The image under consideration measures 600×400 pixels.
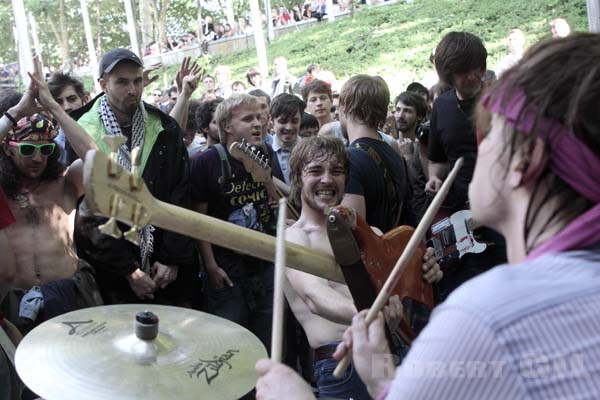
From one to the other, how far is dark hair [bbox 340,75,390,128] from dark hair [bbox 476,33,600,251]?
98.4 inches

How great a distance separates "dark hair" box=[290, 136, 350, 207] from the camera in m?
3.22

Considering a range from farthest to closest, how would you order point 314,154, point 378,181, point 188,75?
1. point 188,75
2. point 378,181
3. point 314,154

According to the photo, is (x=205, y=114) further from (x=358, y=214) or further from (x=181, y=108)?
(x=358, y=214)

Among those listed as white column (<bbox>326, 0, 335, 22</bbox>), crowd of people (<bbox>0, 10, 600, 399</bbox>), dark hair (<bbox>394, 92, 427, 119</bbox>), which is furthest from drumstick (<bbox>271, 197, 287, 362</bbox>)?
white column (<bbox>326, 0, 335, 22</bbox>)

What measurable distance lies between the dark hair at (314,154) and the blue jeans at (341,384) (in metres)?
0.92

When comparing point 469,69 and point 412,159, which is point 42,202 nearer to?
point 469,69

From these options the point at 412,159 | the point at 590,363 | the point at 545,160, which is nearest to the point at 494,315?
the point at 590,363

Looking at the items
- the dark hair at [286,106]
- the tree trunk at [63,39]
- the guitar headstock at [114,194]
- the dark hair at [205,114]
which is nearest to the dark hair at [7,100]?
the dark hair at [205,114]

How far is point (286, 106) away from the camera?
5277mm

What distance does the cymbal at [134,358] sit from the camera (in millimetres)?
2090

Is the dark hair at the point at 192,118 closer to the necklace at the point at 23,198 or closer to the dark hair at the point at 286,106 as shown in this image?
the dark hair at the point at 286,106

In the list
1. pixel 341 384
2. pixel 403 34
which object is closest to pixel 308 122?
pixel 341 384

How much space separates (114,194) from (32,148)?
86.6 inches

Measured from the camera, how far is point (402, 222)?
381 centimetres
